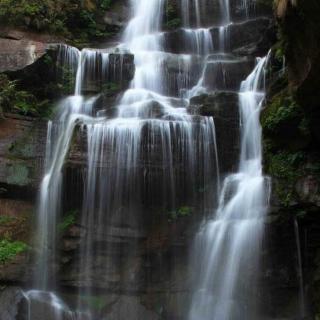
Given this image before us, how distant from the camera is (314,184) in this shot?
10.6 metres

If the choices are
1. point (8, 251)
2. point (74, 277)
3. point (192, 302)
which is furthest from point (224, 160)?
point (8, 251)

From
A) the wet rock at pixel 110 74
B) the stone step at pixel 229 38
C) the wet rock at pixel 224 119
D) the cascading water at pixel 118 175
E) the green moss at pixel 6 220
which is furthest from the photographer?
the stone step at pixel 229 38

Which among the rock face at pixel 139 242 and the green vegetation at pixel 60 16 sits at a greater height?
the green vegetation at pixel 60 16

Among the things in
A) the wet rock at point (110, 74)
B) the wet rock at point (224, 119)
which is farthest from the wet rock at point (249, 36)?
the wet rock at point (224, 119)

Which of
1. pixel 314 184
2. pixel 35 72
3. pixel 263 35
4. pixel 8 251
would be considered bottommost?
pixel 8 251

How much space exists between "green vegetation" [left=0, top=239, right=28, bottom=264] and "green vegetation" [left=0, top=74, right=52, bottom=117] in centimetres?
359

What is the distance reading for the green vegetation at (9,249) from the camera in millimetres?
11907

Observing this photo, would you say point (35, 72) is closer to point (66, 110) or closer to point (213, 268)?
point (66, 110)

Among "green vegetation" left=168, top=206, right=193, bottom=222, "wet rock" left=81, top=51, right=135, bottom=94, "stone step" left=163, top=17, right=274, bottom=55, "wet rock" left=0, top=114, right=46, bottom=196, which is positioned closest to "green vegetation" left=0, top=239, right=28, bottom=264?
"wet rock" left=0, top=114, right=46, bottom=196

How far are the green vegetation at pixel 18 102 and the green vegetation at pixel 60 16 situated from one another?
3.05 meters

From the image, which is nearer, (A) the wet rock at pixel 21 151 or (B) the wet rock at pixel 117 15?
(A) the wet rock at pixel 21 151

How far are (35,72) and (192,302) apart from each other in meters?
8.06

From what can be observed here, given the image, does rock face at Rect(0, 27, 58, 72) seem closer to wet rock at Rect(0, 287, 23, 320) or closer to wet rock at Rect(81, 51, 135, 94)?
wet rock at Rect(81, 51, 135, 94)

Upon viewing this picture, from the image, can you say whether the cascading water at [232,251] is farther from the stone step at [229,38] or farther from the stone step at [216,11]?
the stone step at [216,11]
